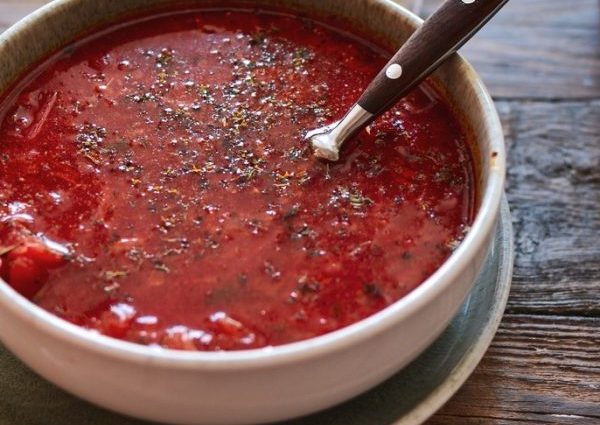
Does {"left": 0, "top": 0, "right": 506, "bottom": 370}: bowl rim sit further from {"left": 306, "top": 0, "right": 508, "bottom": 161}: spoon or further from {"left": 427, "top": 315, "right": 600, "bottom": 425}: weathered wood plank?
{"left": 427, "top": 315, "right": 600, "bottom": 425}: weathered wood plank

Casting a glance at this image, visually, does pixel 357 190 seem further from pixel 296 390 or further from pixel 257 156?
pixel 296 390

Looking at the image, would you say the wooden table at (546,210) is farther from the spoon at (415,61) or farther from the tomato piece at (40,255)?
the tomato piece at (40,255)

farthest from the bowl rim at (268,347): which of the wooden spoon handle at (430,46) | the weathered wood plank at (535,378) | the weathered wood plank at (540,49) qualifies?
the weathered wood plank at (540,49)

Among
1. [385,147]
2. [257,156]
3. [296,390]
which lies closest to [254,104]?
[257,156]

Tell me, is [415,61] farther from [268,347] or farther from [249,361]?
[249,361]

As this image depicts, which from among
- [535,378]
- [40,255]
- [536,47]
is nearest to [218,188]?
[40,255]

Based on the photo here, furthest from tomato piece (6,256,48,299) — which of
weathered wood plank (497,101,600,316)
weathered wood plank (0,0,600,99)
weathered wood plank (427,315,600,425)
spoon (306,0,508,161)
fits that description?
weathered wood plank (0,0,600,99)
